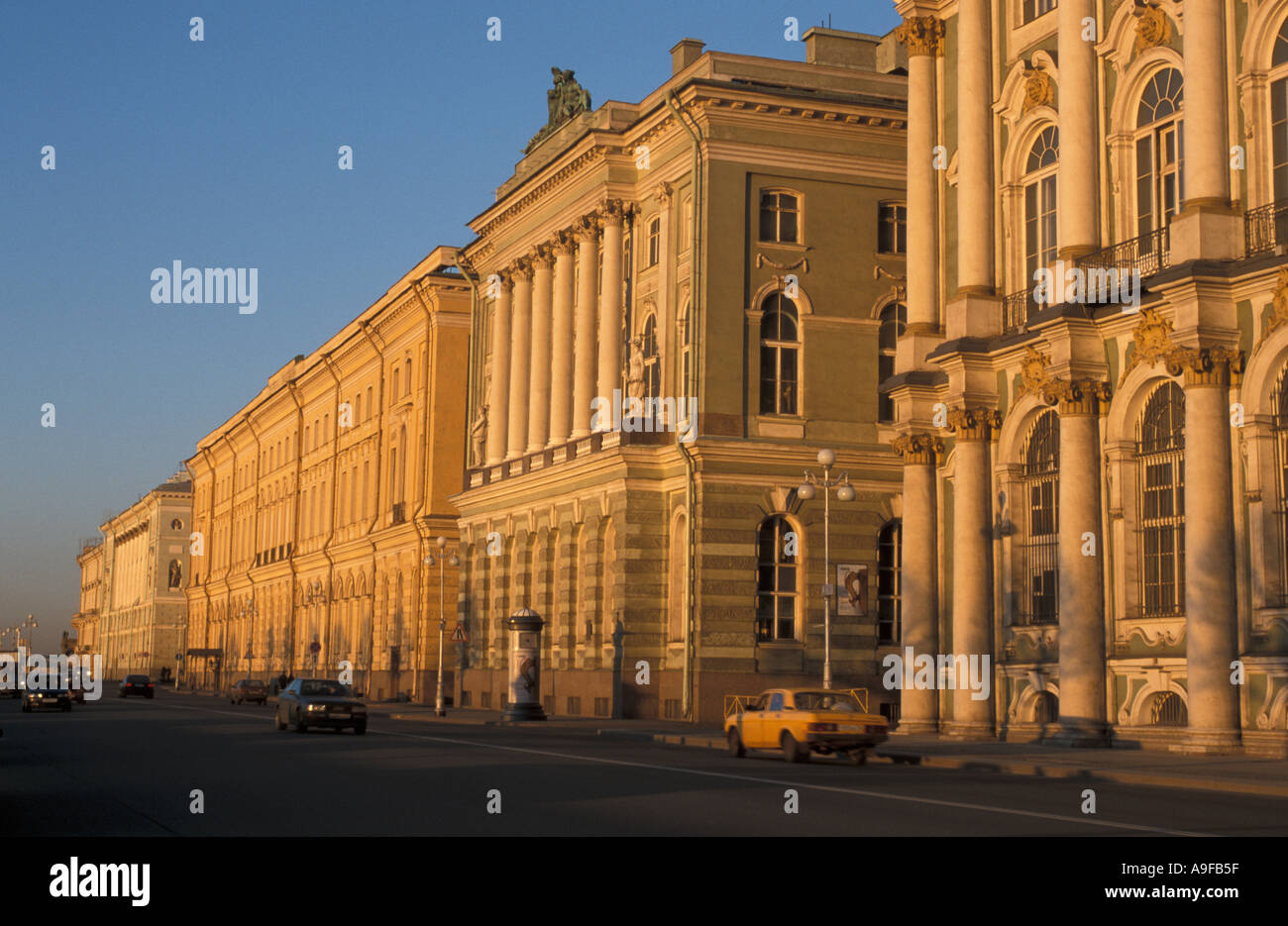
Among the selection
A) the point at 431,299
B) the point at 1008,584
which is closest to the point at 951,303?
the point at 1008,584

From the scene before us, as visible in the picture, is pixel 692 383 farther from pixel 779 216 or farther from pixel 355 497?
pixel 355 497

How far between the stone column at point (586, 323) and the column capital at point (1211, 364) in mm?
27151

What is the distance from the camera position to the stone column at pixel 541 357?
195 feet

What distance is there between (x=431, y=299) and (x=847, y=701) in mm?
46984

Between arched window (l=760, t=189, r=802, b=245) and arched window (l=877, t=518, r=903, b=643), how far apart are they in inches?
362

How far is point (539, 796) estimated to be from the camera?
63.3 ft

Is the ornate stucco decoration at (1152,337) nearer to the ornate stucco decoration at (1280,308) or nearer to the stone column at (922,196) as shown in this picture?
the ornate stucco decoration at (1280,308)

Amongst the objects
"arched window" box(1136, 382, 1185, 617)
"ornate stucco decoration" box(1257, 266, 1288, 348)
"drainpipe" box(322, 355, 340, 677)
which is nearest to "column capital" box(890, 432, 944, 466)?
"arched window" box(1136, 382, 1185, 617)

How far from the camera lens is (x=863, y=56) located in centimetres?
5381

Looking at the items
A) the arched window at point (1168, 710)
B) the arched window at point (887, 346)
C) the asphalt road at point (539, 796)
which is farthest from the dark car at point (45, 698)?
the arched window at point (1168, 710)

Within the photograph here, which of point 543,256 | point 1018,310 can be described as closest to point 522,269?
point 543,256

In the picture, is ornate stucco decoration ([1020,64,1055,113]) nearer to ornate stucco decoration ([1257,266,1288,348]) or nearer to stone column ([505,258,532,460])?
ornate stucco decoration ([1257,266,1288,348])

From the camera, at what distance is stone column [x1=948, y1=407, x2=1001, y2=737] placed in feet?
123
